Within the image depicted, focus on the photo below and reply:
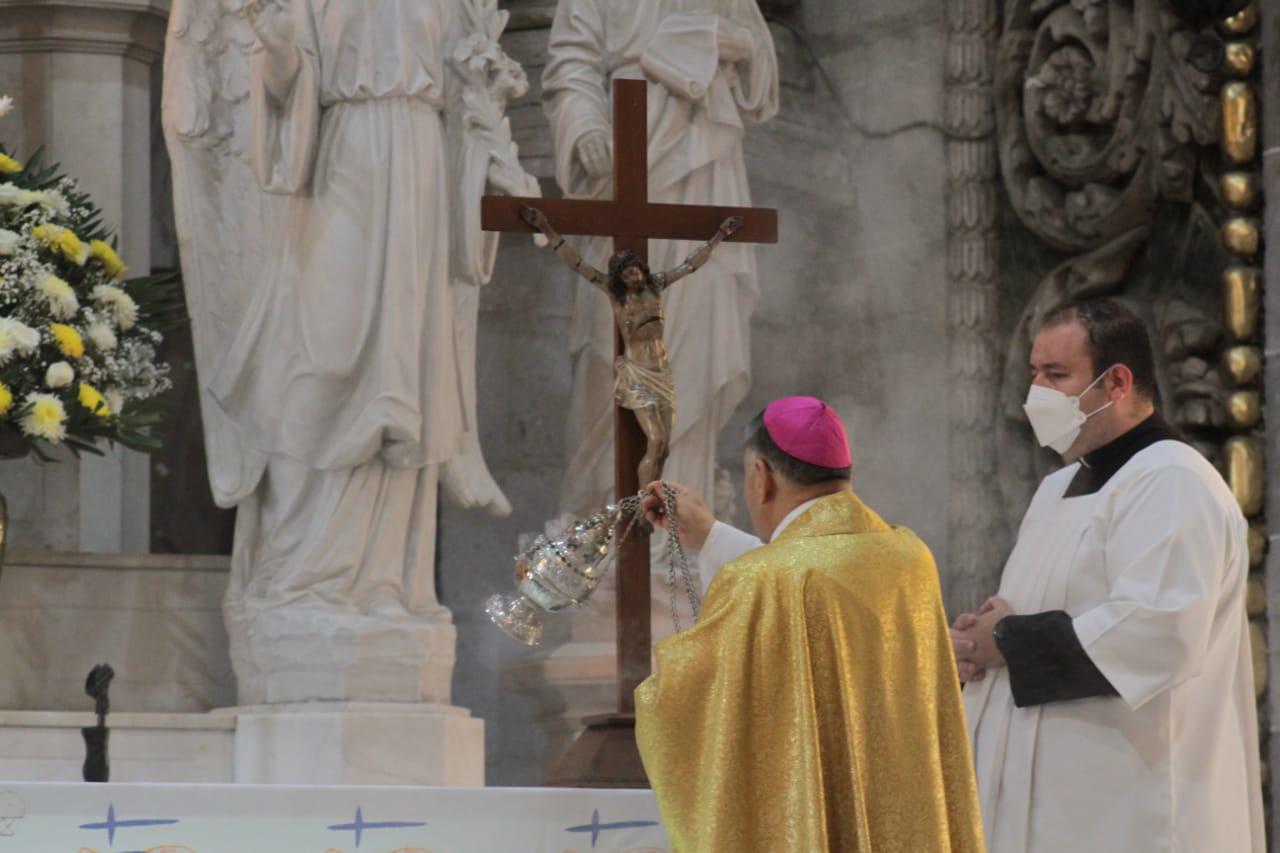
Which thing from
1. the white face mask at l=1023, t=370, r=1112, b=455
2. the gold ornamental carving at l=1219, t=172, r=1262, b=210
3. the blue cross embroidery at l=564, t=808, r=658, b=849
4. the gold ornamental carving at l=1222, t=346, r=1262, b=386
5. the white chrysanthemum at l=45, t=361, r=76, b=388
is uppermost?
the gold ornamental carving at l=1219, t=172, r=1262, b=210

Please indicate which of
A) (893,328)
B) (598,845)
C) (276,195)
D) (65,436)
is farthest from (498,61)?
(598,845)

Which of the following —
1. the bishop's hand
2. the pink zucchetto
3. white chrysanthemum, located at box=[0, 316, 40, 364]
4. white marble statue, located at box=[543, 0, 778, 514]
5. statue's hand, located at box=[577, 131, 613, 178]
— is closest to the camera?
the pink zucchetto

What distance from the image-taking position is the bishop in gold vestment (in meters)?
3.71

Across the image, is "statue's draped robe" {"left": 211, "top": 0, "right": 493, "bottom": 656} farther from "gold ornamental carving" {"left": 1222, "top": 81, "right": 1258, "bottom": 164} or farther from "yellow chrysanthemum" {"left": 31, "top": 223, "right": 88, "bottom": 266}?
"gold ornamental carving" {"left": 1222, "top": 81, "right": 1258, "bottom": 164}

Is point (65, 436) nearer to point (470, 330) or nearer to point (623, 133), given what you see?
point (470, 330)

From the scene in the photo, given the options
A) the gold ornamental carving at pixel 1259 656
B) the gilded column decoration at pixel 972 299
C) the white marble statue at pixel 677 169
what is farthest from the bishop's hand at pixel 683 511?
the gilded column decoration at pixel 972 299

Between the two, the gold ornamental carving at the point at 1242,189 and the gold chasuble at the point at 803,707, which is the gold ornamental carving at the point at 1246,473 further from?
the gold chasuble at the point at 803,707

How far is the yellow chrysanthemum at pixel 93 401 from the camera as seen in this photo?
5.95 meters

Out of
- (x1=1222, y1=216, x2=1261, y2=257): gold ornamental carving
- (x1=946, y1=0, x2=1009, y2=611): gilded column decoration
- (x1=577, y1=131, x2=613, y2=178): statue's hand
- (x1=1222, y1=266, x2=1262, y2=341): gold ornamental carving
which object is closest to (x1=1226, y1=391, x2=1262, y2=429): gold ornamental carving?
(x1=1222, y1=266, x2=1262, y2=341): gold ornamental carving

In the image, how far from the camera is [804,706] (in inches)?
146

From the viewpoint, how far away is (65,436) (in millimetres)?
6141

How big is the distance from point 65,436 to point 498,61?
1.44 meters

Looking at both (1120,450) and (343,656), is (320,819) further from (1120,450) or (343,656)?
(343,656)

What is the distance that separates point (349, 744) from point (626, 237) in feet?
6.55
